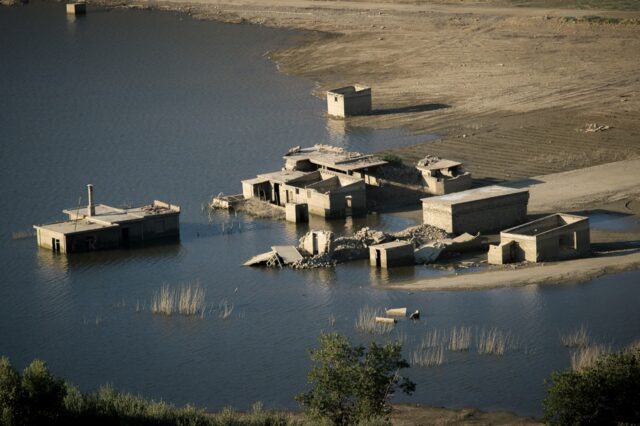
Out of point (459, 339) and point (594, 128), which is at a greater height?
point (594, 128)

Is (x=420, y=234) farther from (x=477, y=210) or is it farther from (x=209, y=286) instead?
(x=209, y=286)

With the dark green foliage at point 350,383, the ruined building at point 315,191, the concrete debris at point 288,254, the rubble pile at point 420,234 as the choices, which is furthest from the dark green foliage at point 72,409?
the ruined building at point 315,191

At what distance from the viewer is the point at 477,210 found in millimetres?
43969

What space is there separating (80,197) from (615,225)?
18398mm

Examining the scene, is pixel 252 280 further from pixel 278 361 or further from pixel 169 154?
pixel 169 154

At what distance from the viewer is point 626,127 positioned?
56906 mm

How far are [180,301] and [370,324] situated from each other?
18.0 feet

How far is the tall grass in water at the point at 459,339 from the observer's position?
114 feet

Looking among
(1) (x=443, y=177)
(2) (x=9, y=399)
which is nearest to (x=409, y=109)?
(1) (x=443, y=177)

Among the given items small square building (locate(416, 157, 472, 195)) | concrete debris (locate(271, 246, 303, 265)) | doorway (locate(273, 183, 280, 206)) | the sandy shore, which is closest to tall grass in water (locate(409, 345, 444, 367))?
the sandy shore

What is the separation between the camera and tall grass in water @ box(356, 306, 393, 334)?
36.1 metres

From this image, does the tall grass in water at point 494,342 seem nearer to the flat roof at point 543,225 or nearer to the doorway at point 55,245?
the flat roof at point 543,225

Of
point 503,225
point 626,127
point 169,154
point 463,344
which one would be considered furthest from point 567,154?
point 463,344

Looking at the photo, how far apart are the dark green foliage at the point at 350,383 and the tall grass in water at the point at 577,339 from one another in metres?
7.82
